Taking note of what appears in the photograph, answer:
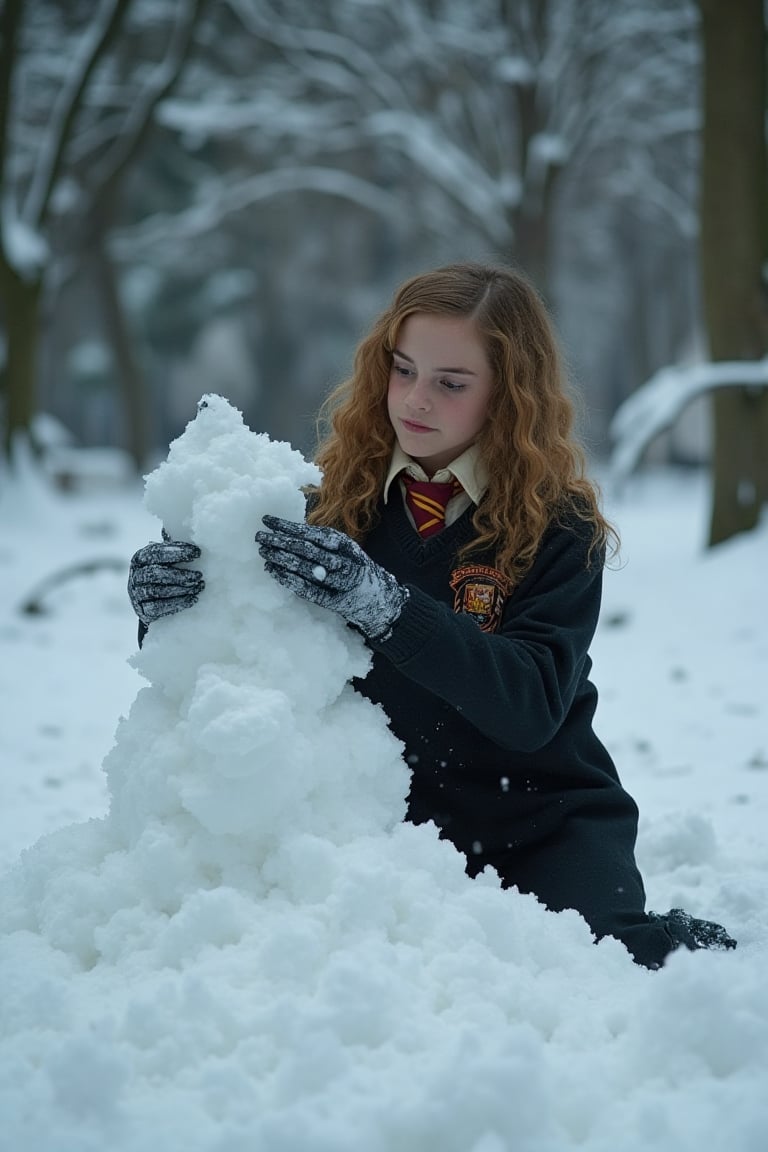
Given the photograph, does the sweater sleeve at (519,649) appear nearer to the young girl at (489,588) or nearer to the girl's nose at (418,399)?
the young girl at (489,588)

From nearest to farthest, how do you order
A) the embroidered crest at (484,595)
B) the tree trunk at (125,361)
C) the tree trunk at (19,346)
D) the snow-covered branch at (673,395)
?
the embroidered crest at (484,595) < the snow-covered branch at (673,395) < the tree trunk at (19,346) < the tree trunk at (125,361)

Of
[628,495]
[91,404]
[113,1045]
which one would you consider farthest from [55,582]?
[91,404]

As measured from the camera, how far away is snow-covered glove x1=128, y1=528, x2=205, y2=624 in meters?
2.11

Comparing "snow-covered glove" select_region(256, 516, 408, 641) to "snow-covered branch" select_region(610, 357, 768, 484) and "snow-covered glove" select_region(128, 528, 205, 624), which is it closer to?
"snow-covered glove" select_region(128, 528, 205, 624)

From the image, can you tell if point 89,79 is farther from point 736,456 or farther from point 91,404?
point 91,404

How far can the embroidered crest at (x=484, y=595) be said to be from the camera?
236cm

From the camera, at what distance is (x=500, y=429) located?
247 cm

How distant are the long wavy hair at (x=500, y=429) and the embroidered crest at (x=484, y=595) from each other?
0.03 metres

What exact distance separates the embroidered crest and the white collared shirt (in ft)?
0.55

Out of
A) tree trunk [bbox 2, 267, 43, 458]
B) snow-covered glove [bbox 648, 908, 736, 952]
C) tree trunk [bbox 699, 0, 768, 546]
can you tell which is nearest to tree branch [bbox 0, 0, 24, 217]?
tree trunk [bbox 2, 267, 43, 458]

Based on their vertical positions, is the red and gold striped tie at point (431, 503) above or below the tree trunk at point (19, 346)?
below

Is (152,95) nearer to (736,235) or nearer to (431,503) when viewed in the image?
(736,235)

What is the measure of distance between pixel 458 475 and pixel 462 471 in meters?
0.02

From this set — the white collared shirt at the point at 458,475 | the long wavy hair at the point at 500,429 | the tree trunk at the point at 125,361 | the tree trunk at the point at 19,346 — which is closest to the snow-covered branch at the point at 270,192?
the tree trunk at the point at 125,361
